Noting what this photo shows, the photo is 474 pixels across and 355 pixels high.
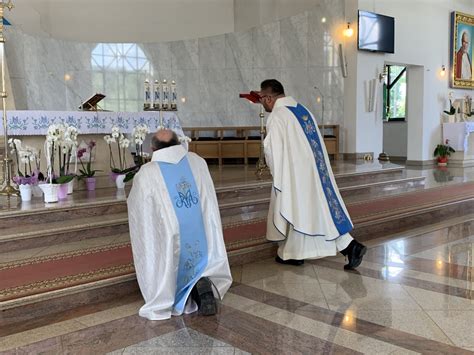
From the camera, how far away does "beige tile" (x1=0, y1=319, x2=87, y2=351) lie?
9.75 ft

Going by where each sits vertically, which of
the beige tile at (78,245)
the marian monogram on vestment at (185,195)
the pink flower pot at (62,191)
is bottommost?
the beige tile at (78,245)

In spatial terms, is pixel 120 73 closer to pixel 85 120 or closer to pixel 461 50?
pixel 85 120

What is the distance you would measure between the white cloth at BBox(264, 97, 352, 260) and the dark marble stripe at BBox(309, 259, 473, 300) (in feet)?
0.75

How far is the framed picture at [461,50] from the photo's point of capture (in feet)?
46.5

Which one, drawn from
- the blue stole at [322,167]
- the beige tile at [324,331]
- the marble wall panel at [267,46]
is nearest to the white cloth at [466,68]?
the marble wall panel at [267,46]

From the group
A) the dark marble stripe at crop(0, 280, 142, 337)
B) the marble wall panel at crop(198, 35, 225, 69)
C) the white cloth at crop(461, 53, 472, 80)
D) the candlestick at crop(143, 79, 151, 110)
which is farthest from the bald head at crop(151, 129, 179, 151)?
the white cloth at crop(461, 53, 472, 80)

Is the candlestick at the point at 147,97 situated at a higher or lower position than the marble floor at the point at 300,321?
higher

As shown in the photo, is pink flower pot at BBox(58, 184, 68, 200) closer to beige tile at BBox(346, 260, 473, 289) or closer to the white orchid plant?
the white orchid plant

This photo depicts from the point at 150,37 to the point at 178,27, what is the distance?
0.73 m

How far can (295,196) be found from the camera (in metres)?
4.42

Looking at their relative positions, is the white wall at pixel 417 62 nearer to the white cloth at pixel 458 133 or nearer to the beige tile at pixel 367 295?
the white cloth at pixel 458 133

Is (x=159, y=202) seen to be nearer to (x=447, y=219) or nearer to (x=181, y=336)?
(x=181, y=336)

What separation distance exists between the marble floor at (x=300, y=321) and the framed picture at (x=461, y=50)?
37.0 ft

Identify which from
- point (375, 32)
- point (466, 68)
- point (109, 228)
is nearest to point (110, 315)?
point (109, 228)
